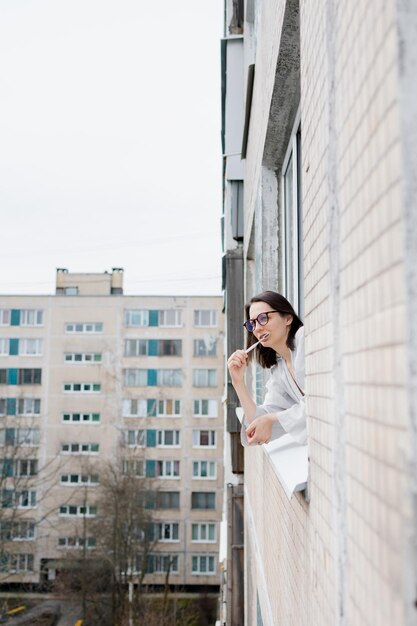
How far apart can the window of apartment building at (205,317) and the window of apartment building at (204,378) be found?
2.39 meters

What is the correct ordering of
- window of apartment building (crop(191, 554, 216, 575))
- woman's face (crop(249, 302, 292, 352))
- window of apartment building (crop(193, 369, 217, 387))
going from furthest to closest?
1. window of apartment building (crop(193, 369, 217, 387))
2. window of apartment building (crop(191, 554, 216, 575))
3. woman's face (crop(249, 302, 292, 352))

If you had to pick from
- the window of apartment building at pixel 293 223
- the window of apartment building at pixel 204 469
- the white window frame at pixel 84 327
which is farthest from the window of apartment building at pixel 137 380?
the window of apartment building at pixel 293 223

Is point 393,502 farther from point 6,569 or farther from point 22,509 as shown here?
point 22,509

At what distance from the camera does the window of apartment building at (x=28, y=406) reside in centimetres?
3653

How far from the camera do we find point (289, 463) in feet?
9.00

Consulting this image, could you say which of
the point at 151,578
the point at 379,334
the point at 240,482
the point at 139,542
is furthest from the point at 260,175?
the point at 151,578

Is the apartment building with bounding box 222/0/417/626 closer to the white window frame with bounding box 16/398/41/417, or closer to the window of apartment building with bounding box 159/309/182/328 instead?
the window of apartment building with bounding box 159/309/182/328

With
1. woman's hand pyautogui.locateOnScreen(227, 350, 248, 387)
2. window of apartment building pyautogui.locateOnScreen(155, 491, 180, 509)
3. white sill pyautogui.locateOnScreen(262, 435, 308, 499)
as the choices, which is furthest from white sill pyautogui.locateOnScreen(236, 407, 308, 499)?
window of apartment building pyautogui.locateOnScreen(155, 491, 180, 509)

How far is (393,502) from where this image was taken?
3.56 ft

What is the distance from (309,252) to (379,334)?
1.01 metres

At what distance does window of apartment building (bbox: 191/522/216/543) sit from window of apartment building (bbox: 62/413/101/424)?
7.47 meters

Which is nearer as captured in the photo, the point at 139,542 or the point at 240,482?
the point at 240,482

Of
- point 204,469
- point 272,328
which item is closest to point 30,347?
point 204,469

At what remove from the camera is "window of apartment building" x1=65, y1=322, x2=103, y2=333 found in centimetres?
3712
